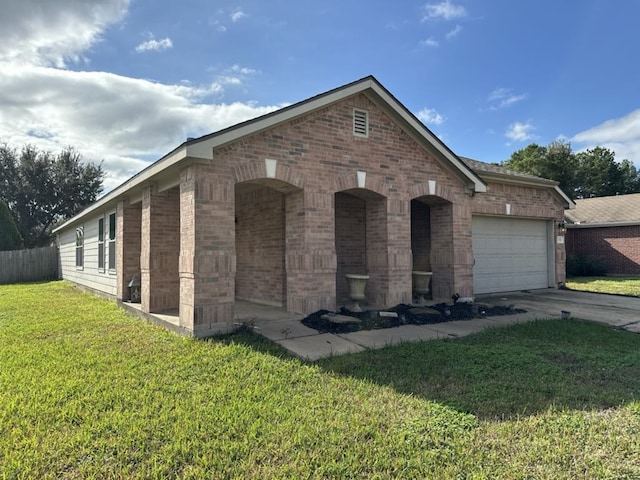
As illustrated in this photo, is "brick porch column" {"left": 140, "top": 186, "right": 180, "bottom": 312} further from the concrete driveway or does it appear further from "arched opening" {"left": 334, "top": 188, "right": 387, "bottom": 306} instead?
the concrete driveway

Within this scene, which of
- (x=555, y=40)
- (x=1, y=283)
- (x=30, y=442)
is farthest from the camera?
(x=1, y=283)

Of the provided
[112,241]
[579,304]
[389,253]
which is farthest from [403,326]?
[112,241]

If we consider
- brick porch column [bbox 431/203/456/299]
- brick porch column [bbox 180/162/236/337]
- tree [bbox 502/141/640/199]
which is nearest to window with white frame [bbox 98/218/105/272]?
brick porch column [bbox 180/162/236/337]

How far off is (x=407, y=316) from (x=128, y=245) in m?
7.20

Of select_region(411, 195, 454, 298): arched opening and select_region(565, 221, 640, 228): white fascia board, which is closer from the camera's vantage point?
select_region(411, 195, 454, 298): arched opening

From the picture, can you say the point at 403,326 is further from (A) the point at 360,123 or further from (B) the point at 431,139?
(B) the point at 431,139

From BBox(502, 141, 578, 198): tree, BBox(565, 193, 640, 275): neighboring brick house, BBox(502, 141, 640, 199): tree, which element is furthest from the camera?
BBox(502, 141, 640, 199): tree

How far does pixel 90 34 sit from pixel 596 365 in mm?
11621

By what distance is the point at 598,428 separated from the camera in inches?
130

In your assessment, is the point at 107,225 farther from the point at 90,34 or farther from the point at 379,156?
the point at 379,156

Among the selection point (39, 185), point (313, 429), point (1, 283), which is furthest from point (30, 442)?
point (39, 185)

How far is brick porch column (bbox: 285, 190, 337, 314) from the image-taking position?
7793 mm

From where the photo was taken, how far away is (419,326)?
743 cm

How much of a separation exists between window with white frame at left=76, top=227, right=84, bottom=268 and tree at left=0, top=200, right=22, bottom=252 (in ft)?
34.9
